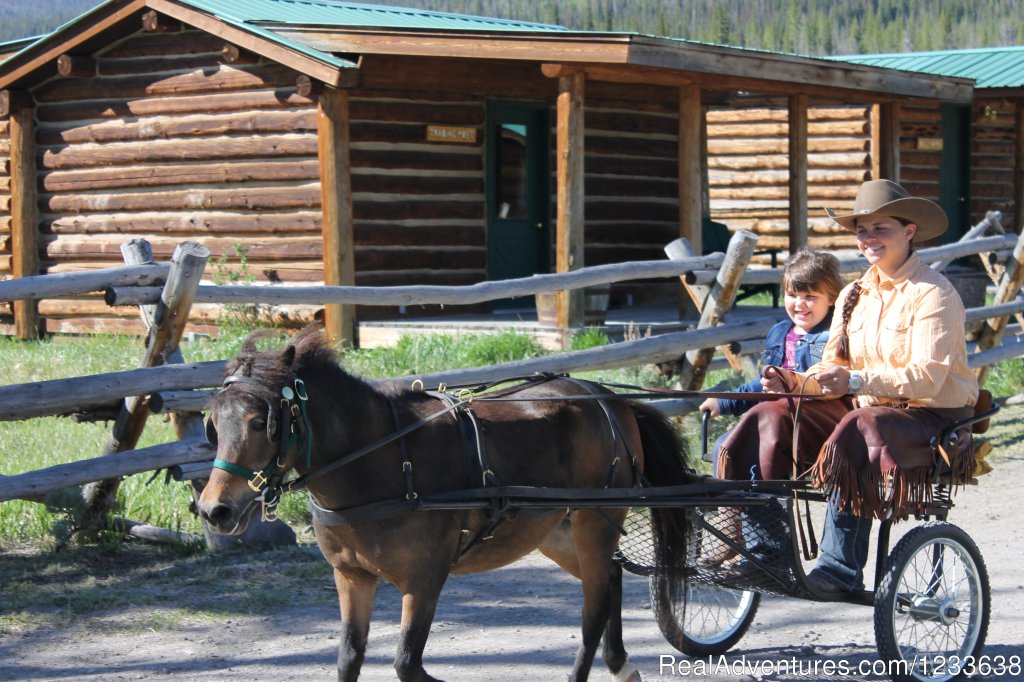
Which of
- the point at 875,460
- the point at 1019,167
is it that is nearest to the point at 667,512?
the point at 875,460

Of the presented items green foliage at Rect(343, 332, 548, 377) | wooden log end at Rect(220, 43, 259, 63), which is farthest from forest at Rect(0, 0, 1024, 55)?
green foliage at Rect(343, 332, 548, 377)

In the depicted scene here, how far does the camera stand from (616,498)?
4.75 metres

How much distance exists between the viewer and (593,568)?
16.0 feet

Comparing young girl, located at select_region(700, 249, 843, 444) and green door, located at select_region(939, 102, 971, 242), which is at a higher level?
green door, located at select_region(939, 102, 971, 242)

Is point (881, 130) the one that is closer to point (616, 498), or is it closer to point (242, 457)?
point (616, 498)

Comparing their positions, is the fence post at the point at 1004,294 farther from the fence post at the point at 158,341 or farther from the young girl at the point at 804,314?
the fence post at the point at 158,341

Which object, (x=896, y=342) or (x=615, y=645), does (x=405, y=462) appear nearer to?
(x=615, y=645)

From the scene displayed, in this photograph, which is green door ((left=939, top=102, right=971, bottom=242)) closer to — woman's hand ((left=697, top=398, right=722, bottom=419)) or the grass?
the grass

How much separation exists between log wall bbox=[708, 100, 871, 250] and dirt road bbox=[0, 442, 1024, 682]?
14.2 meters

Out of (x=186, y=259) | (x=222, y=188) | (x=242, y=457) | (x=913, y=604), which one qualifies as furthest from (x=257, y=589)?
(x=222, y=188)

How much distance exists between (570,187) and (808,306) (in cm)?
695

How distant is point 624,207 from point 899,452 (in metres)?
11.8

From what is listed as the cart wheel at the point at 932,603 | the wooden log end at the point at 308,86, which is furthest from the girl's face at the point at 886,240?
the wooden log end at the point at 308,86

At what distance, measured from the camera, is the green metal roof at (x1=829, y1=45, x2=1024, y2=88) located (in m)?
20.8
